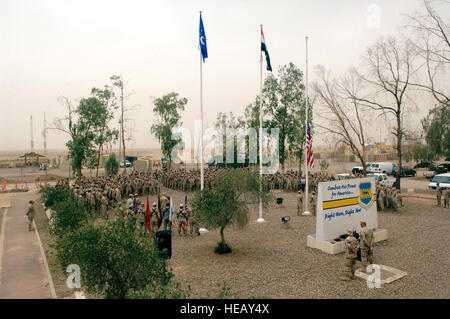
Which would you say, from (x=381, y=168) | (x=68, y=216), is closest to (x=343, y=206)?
(x=68, y=216)

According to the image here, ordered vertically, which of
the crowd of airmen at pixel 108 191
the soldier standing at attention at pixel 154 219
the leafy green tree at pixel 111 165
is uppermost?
the leafy green tree at pixel 111 165

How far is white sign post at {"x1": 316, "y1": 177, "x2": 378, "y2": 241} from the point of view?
11719 millimetres

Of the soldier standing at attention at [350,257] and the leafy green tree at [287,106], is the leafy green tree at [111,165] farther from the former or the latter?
the soldier standing at attention at [350,257]

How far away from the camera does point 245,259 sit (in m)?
10.7

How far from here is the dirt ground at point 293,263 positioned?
26.8 feet

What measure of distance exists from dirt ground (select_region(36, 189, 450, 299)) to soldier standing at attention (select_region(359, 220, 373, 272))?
2.54ft

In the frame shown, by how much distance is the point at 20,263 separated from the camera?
10.6 metres

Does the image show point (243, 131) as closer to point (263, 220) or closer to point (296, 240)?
point (263, 220)

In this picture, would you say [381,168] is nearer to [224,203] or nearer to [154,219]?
[154,219]

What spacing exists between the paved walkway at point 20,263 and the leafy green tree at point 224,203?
16.6 ft

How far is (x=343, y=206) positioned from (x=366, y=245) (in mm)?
2976

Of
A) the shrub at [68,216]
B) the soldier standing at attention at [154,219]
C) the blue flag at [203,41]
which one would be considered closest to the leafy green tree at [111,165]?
the soldier standing at attention at [154,219]
